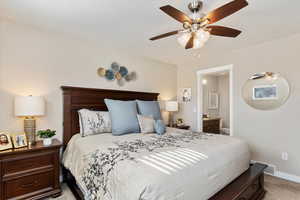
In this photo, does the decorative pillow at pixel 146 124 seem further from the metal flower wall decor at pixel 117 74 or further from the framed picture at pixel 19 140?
the framed picture at pixel 19 140

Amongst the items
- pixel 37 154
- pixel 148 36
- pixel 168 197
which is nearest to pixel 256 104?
pixel 148 36

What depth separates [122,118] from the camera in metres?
2.64

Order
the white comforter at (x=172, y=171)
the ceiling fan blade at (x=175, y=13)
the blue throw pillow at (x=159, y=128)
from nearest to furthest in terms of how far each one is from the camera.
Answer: the white comforter at (x=172, y=171), the ceiling fan blade at (x=175, y=13), the blue throw pillow at (x=159, y=128)

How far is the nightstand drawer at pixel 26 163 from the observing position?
Result: 6.17ft

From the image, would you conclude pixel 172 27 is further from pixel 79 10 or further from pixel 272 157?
pixel 272 157

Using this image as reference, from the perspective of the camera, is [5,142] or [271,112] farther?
[271,112]

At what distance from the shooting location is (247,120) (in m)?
3.25

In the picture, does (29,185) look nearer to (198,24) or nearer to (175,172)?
(175,172)

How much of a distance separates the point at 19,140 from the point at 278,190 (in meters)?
3.74

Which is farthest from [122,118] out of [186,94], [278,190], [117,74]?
[278,190]

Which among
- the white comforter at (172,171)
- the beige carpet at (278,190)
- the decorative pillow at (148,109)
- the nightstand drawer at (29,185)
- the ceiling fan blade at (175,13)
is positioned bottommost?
the beige carpet at (278,190)

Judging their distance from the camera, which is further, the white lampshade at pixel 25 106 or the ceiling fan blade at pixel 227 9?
the white lampshade at pixel 25 106

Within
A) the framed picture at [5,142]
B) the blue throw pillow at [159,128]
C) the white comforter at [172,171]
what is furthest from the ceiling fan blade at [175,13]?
the framed picture at [5,142]

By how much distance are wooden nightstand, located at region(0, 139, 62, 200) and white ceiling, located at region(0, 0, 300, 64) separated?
5.75 ft
